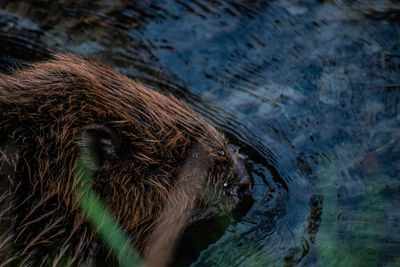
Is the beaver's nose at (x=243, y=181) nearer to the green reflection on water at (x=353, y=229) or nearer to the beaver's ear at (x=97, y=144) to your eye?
the green reflection on water at (x=353, y=229)

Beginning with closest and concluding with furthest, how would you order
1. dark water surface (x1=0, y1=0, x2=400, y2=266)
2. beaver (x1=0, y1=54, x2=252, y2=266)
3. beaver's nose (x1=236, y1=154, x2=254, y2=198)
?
beaver (x1=0, y1=54, x2=252, y2=266), dark water surface (x1=0, y1=0, x2=400, y2=266), beaver's nose (x1=236, y1=154, x2=254, y2=198)

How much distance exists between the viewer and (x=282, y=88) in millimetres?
3186

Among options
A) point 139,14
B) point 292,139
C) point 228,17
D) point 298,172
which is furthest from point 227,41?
point 298,172

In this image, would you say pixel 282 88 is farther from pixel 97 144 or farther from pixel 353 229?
pixel 97 144

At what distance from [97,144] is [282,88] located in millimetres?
1443

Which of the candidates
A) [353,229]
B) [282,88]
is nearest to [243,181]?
[353,229]

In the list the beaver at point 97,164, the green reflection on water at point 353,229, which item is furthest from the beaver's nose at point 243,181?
the green reflection on water at point 353,229

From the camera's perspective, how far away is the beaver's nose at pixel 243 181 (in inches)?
106

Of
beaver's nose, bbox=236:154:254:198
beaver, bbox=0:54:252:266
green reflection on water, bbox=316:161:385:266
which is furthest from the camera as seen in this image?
beaver's nose, bbox=236:154:254:198

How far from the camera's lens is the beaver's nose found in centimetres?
271

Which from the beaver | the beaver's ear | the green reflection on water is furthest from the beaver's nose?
the beaver's ear

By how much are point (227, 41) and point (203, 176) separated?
1.31 meters

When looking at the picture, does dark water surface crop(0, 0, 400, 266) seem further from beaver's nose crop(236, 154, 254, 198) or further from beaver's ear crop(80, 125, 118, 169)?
beaver's ear crop(80, 125, 118, 169)

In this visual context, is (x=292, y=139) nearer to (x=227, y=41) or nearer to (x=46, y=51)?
(x=227, y=41)
